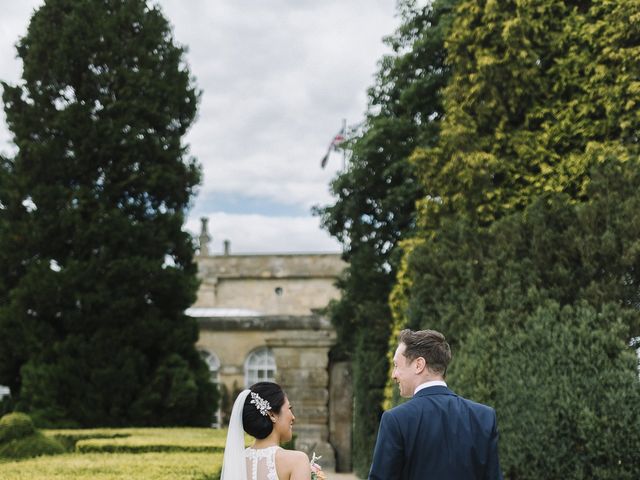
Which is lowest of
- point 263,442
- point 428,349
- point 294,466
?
point 294,466

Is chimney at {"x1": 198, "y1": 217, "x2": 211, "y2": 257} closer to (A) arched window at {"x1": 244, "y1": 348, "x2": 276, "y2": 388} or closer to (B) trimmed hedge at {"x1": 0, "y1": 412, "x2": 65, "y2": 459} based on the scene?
(A) arched window at {"x1": 244, "y1": 348, "x2": 276, "y2": 388}

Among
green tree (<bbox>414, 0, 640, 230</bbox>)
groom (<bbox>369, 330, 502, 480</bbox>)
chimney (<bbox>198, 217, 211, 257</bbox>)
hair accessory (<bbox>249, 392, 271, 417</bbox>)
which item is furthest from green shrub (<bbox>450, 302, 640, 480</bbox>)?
chimney (<bbox>198, 217, 211, 257</bbox>)

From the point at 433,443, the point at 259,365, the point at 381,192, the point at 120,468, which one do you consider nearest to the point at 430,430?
the point at 433,443

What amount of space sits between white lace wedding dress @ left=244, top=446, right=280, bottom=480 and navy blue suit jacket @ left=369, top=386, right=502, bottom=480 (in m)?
0.63

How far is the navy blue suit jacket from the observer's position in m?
3.92

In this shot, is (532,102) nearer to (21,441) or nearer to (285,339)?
(21,441)

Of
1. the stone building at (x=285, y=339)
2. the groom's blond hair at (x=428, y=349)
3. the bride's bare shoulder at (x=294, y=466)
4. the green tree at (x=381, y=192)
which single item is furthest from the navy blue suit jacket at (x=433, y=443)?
the stone building at (x=285, y=339)

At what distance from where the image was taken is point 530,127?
12789 mm

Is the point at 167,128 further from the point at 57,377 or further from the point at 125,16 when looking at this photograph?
the point at 57,377

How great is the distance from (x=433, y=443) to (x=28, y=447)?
28.6 ft

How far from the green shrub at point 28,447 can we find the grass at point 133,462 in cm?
39

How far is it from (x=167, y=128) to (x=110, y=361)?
557 cm

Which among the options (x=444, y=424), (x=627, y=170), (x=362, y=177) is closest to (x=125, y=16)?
(x=362, y=177)

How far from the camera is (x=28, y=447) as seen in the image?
11.3 meters
